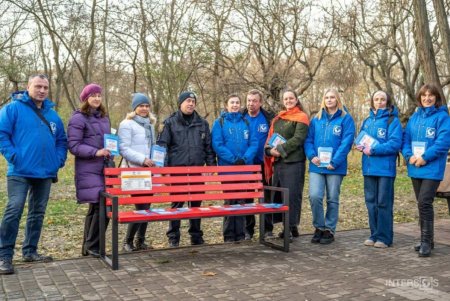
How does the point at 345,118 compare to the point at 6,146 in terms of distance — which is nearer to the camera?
the point at 6,146

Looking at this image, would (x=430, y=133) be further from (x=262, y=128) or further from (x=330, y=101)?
(x=262, y=128)

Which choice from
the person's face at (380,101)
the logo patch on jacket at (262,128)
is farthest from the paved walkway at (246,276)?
the person's face at (380,101)

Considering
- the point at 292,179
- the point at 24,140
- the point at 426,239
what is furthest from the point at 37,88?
the point at 426,239

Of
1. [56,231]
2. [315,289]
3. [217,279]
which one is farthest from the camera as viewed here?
[56,231]

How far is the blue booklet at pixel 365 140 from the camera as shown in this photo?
21.1ft

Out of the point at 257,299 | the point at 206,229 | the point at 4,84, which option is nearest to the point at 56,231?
the point at 206,229

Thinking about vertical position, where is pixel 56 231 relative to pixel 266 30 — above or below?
below

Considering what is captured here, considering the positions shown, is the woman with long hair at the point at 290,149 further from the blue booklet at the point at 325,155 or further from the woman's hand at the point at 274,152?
the blue booklet at the point at 325,155

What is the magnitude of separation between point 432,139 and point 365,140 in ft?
2.68

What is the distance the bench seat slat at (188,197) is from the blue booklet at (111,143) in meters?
0.57

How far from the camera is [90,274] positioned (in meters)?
5.23

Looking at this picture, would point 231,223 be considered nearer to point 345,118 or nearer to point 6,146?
point 345,118

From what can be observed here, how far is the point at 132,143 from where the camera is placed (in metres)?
6.30

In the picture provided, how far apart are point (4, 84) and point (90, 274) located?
83.7ft
